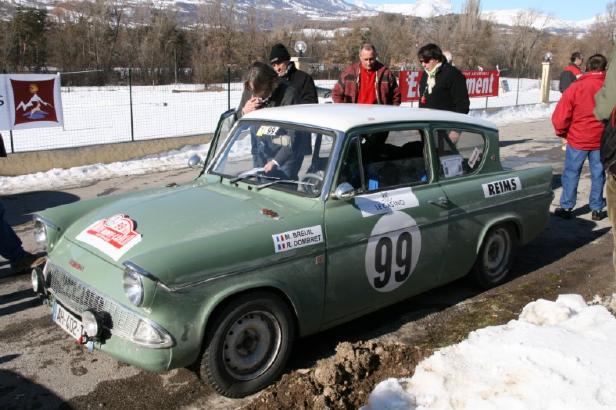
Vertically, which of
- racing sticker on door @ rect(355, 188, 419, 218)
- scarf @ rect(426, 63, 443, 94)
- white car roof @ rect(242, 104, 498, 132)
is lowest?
racing sticker on door @ rect(355, 188, 419, 218)

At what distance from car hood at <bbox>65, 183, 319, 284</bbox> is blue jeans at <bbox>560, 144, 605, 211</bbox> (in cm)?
487

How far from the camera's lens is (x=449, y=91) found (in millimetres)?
7359

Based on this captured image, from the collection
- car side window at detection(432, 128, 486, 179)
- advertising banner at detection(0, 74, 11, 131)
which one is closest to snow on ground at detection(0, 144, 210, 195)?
advertising banner at detection(0, 74, 11, 131)

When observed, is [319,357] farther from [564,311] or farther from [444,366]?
[564,311]

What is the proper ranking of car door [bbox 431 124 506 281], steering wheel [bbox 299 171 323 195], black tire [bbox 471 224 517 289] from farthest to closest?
1. black tire [bbox 471 224 517 289]
2. car door [bbox 431 124 506 281]
3. steering wheel [bbox 299 171 323 195]

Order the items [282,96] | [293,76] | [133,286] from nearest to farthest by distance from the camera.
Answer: [133,286] < [282,96] < [293,76]

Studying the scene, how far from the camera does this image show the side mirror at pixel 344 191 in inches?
148

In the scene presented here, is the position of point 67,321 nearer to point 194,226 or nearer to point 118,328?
point 118,328

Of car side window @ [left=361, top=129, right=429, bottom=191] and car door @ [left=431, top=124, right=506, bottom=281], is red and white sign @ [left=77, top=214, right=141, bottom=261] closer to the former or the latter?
car side window @ [left=361, top=129, right=429, bottom=191]

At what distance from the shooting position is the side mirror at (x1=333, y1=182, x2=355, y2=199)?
3770 millimetres

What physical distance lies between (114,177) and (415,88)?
1068cm

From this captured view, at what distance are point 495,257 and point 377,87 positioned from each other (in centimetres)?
284

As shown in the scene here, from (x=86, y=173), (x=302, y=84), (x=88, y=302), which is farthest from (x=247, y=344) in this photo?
(x=86, y=173)

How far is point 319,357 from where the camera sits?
404 cm
